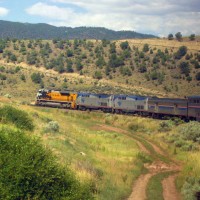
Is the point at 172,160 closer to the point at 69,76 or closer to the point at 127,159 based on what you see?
the point at 127,159

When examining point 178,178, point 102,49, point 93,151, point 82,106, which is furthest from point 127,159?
point 102,49

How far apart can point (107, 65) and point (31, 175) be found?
125 metres

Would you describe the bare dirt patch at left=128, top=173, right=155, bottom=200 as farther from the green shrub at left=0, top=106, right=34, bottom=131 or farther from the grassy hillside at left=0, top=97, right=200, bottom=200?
the green shrub at left=0, top=106, right=34, bottom=131

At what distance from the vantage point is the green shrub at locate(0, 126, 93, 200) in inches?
585

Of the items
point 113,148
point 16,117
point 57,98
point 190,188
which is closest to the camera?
point 190,188

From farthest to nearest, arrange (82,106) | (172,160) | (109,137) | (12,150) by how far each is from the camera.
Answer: (82,106) < (109,137) < (172,160) < (12,150)

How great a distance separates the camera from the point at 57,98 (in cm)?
8162

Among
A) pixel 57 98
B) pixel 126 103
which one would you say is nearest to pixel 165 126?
pixel 126 103

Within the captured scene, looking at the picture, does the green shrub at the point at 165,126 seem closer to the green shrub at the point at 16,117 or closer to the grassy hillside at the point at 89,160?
the grassy hillside at the point at 89,160

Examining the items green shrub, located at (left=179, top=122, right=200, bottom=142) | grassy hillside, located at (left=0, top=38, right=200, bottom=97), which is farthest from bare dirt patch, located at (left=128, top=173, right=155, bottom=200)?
grassy hillside, located at (left=0, top=38, right=200, bottom=97)

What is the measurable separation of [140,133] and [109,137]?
892 cm

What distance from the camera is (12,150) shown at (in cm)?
1612

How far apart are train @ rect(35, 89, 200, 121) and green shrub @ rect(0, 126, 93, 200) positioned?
4566 centimetres

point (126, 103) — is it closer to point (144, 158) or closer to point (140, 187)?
point (144, 158)
